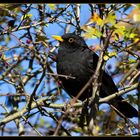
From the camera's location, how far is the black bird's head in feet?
17.4

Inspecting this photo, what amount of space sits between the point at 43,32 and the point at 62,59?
16.9 inches

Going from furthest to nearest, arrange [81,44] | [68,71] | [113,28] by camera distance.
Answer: [81,44], [68,71], [113,28]

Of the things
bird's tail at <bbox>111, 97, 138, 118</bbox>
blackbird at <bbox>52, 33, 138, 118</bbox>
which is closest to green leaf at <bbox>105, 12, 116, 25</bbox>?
blackbird at <bbox>52, 33, 138, 118</bbox>

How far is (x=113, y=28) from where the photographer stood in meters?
3.30

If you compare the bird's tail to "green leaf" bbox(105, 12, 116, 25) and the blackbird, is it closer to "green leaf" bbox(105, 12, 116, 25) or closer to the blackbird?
the blackbird

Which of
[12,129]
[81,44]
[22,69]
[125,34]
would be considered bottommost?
[12,129]

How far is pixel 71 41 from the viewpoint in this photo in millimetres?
5297

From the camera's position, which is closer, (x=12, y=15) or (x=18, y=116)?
(x=18, y=116)

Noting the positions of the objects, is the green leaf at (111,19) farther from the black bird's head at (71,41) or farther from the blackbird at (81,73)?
the black bird's head at (71,41)

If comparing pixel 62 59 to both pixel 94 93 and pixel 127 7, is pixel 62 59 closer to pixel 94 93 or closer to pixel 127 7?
pixel 127 7

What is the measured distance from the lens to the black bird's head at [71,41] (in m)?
5.29

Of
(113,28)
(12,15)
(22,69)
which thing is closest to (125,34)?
(113,28)

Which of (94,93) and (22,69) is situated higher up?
(94,93)

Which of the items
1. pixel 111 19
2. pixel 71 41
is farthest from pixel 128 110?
pixel 111 19
